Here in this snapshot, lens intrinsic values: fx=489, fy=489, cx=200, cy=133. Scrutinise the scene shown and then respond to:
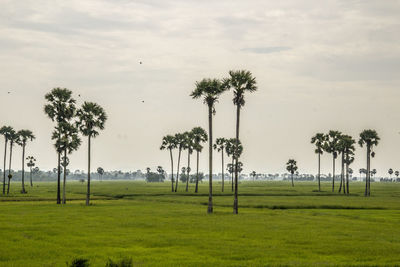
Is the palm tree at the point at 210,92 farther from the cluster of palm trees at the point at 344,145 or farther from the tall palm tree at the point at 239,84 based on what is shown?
the cluster of palm trees at the point at 344,145

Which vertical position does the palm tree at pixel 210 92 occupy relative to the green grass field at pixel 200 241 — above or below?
above

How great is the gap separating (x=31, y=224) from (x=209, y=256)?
26.3m

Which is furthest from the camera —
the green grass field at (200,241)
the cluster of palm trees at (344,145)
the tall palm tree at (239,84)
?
the cluster of palm trees at (344,145)

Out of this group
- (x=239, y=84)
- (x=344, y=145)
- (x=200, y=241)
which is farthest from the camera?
(x=344, y=145)

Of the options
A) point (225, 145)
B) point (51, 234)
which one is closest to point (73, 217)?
point (51, 234)

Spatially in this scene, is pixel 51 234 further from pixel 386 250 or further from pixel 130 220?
pixel 386 250

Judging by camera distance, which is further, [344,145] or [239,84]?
[344,145]

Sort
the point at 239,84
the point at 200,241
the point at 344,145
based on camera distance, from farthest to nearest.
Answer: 1. the point at 344,145
2. the point at 239,84
3. the point at 200,241

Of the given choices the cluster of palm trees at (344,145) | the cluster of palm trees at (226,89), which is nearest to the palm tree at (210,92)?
the cluster of palm trees at (226,89)

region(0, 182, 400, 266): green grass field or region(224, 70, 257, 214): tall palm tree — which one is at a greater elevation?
region(224, 70, 257, 214): tall palm tree

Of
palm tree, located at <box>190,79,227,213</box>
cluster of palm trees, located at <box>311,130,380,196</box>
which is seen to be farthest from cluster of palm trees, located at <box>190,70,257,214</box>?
cluster of palm trees, located at <box>311,130,380,196</box>

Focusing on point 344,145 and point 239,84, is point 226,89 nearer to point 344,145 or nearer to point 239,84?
point 239,84

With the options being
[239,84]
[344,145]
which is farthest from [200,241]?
[344,145]

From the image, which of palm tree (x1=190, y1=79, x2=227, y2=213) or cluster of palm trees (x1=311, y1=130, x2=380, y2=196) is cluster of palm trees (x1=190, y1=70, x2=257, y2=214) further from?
cluster of palm trees (x1=311, y1=130, x2=380, y2=196)
